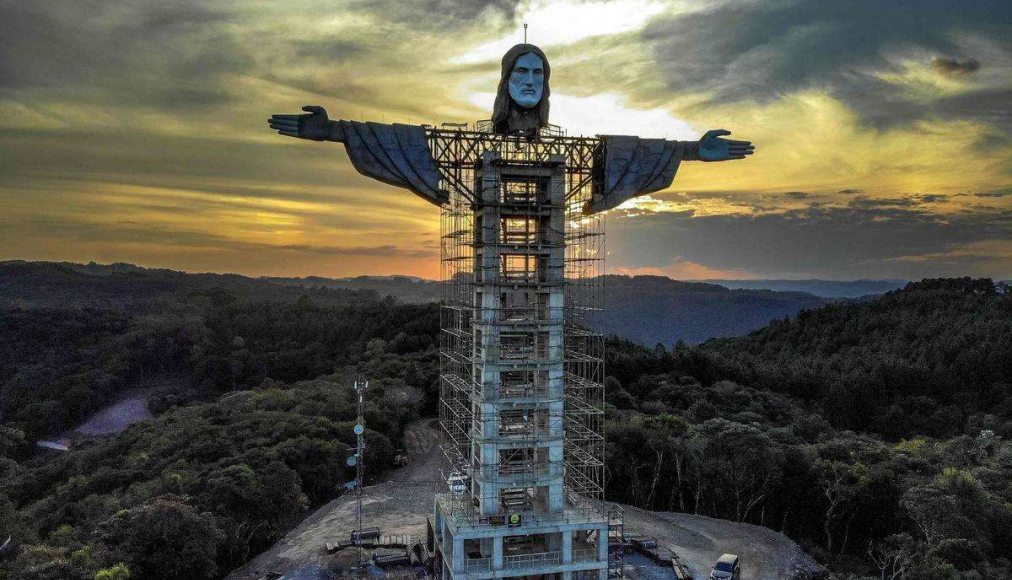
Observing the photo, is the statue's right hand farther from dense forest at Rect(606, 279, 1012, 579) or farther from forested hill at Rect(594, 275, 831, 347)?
forested hill at Rect(594, 275, 831, 347)

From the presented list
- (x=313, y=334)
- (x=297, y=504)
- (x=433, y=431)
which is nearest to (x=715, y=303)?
(x=313, y=334)

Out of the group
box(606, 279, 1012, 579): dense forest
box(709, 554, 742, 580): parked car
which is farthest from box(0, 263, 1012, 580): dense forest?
box(709, 554, 742, 580): parked car

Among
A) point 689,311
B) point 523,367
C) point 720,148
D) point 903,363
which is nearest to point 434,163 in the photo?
point 523,367

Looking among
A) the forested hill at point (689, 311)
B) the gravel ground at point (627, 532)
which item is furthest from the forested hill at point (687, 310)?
the gravel ground at point (627, 532)

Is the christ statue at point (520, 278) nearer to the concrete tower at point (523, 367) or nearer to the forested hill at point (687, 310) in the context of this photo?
the concrete tower at point (523, 367)

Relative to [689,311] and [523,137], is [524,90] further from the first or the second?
[689,311]

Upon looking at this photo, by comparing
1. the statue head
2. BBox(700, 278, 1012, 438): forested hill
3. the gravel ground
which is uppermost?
the statue head
